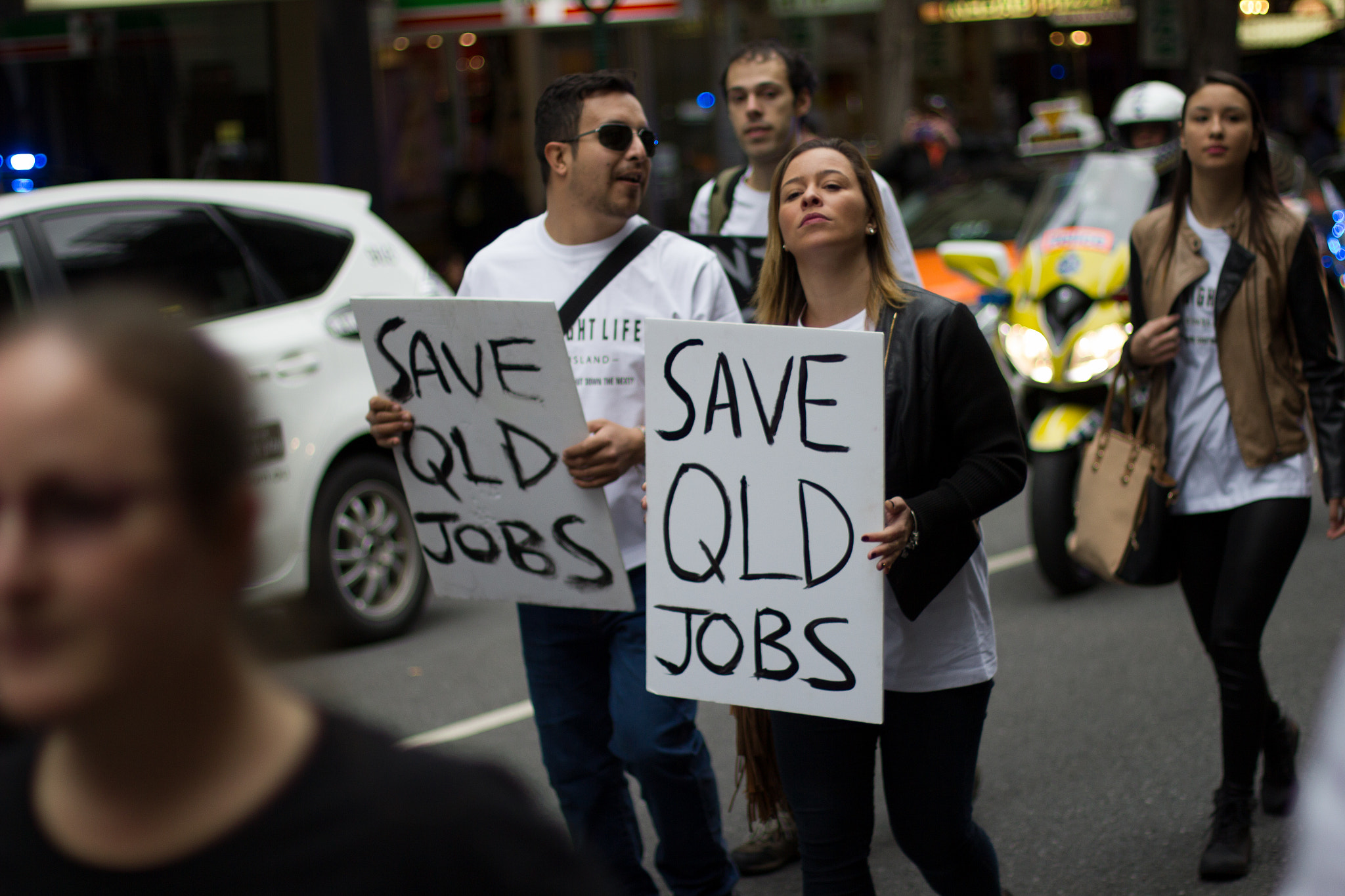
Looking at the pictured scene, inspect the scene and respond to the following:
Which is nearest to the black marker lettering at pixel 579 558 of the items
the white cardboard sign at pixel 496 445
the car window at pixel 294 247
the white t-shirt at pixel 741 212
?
the white cardboard sign at pixel 496 445

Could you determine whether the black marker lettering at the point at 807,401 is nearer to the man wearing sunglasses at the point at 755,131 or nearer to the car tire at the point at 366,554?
the man wearing sunglasses at the point at 755,131

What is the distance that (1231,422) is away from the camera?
372cm

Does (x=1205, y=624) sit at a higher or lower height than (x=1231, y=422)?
lower

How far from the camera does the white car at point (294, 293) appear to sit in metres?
5.50

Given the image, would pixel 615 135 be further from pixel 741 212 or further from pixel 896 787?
pixel 896 787

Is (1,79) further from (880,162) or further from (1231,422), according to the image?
(1231,422)

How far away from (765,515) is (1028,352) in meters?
3.94

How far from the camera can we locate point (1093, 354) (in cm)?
628

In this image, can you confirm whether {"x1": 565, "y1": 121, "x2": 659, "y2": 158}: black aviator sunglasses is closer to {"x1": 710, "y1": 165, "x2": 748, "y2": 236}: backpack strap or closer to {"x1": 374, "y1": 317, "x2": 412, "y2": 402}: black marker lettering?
{"x1": 374, "y1": 317, "x2": 412, "y2": 402}: black marker lettering

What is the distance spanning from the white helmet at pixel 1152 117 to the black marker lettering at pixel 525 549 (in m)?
4.73

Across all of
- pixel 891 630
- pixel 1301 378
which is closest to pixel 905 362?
pixel 891 630

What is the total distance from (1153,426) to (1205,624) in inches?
20.1

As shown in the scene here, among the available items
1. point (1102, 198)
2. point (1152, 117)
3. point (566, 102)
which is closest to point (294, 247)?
point (566, 102)

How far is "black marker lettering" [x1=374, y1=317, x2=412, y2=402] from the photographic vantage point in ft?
10.8
